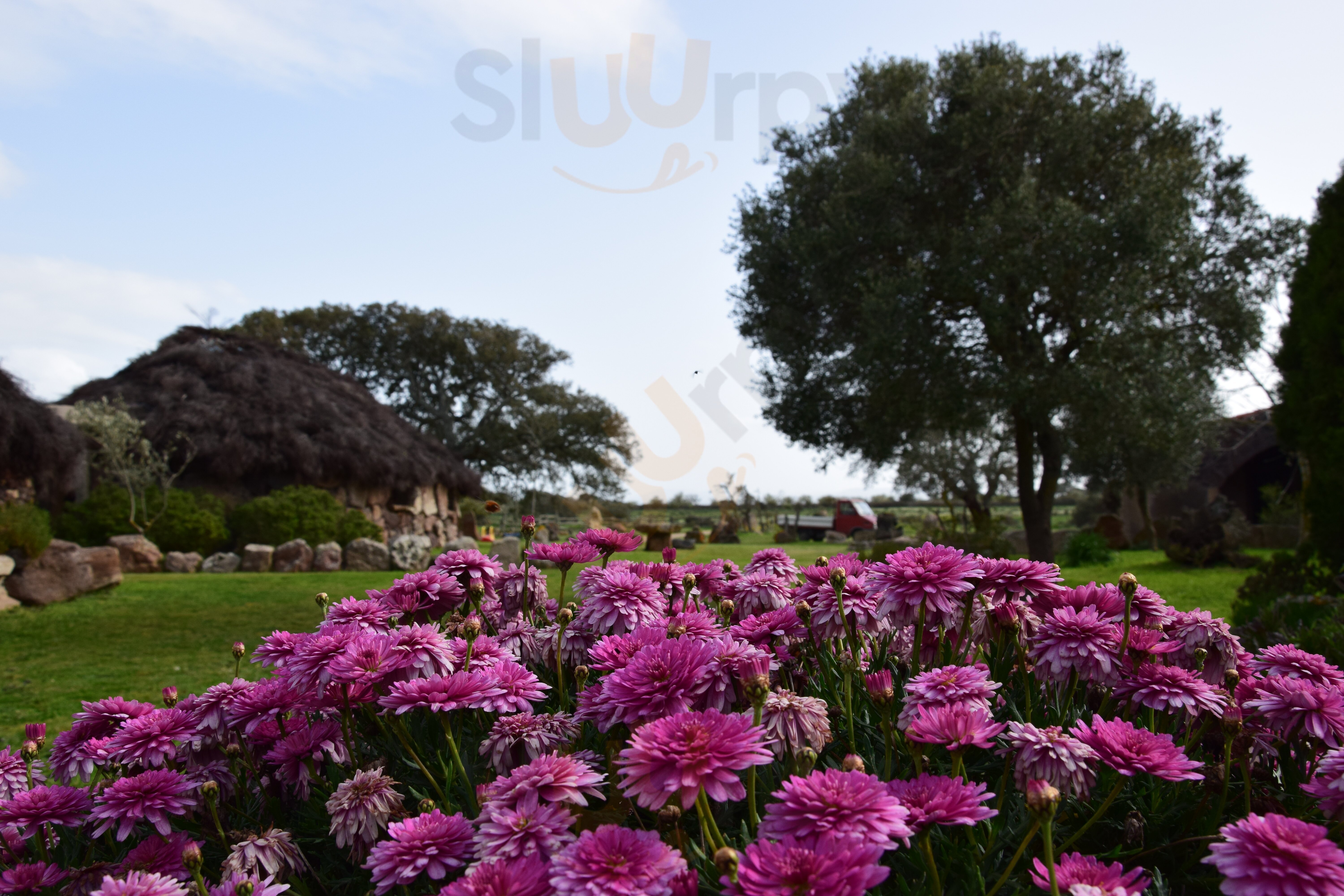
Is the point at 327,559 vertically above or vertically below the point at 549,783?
below

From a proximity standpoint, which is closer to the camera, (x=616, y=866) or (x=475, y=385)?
(x=616, y=866)

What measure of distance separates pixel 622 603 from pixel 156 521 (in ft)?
53.6

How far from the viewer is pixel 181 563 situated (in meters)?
13.8

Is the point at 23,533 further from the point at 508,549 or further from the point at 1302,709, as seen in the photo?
the point at 1302,709

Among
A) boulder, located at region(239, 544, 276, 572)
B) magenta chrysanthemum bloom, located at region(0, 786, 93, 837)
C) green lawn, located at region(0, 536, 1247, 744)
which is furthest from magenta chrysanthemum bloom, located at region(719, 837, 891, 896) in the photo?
boulder, located at region(239, 544, 276, 572)

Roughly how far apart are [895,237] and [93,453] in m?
15.9

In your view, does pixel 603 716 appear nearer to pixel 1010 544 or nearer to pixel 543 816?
pixel 543 816

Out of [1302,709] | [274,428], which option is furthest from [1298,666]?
[274,428]

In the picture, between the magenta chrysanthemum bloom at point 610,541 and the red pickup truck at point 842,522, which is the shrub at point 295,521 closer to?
the magenta chrysanthemum bloom at point 610,541

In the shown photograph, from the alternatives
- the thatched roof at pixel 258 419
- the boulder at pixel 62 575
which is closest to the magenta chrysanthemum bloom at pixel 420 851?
the boulder at pixel 62 575

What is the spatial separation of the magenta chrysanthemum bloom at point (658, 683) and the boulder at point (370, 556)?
45.9 feet

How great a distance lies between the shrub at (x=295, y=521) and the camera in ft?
50.4

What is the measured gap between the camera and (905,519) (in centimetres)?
3084

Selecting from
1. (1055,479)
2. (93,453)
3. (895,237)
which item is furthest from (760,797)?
(93,453)
